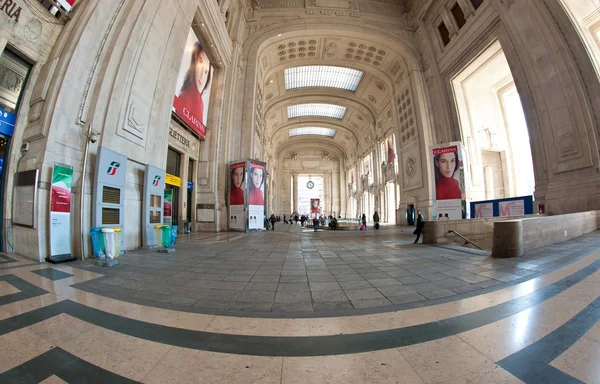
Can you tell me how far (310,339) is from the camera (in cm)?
187

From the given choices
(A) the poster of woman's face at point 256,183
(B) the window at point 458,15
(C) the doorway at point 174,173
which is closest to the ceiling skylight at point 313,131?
(B) the window at point 458,15

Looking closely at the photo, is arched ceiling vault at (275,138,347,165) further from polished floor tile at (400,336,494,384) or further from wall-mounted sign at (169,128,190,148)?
polished floor tile at (400,336,494,384)

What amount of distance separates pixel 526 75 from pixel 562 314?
15428 millimetres

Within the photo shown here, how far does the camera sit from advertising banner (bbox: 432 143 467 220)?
10.8 m

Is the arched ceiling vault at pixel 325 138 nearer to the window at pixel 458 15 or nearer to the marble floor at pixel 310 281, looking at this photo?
the window at pixel 458 15

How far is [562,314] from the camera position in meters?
2.13

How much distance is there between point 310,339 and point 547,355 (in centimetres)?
172

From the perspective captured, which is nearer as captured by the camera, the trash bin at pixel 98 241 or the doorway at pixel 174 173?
the trash bin at pixel 98 241

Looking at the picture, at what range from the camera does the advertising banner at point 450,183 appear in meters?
10.8

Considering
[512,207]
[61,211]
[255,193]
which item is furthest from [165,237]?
[512,207]

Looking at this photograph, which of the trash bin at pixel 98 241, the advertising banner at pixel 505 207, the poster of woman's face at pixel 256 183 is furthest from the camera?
the poster of woman's face at pixel 256 183

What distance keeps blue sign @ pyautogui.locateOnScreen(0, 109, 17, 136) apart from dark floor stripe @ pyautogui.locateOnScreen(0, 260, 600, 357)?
19.1 feet

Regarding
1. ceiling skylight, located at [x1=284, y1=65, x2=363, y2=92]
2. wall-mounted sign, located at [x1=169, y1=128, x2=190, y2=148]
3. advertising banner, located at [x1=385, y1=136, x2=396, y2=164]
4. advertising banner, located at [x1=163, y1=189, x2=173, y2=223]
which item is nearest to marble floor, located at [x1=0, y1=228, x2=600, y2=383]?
advertising banner, located at [x1=163, y1=189, x2=173, y2=223]

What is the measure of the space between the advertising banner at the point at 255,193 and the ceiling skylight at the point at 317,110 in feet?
65.0
